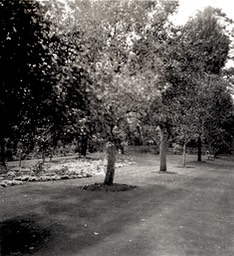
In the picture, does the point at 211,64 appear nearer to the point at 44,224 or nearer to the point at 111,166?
the point at 111,166

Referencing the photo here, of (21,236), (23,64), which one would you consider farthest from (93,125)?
(21,236)

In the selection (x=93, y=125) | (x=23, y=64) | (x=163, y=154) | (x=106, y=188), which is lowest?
(x=106, y=188)

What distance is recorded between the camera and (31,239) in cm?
1129

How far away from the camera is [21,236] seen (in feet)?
37.8

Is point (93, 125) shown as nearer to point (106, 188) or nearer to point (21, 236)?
point (21, 236)

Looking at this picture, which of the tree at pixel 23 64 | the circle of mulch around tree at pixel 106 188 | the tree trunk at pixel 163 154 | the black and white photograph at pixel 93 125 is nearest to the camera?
the tree at pixel 23 64

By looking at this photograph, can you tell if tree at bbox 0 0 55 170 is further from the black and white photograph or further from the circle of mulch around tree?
the circle of mulch around tree

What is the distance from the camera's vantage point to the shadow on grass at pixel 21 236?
10305 mm

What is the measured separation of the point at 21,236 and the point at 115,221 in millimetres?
3636

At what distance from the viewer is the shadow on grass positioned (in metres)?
10.3

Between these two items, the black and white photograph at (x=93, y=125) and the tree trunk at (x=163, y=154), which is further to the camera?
the tree trunk at (x=163, y=154)

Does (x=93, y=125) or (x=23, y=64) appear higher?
(x=23, y=64)

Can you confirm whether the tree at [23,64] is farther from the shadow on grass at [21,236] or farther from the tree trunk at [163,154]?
the tree trunk at [163,154]

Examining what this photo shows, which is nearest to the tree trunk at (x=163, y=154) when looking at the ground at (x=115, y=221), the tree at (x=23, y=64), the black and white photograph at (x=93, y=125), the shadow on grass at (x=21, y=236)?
the black and white photograph at (x=93, y=125)
